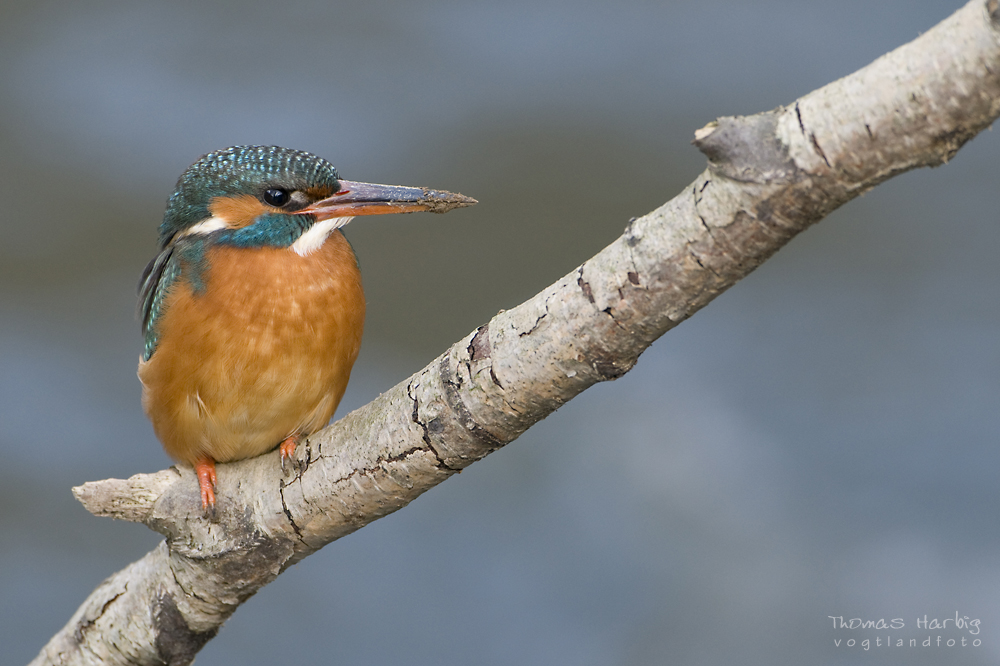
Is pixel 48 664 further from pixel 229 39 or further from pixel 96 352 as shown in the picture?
pixel 229 39

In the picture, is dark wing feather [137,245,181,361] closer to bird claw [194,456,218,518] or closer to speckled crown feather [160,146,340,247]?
speckled crown feather [160,146,340,247]

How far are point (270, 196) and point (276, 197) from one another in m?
0.01

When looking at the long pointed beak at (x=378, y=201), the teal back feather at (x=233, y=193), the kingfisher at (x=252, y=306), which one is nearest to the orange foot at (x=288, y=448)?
the kingfisher at (x=252, y=306)

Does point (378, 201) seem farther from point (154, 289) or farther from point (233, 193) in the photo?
point (154, 289)

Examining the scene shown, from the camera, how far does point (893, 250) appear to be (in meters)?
4.09

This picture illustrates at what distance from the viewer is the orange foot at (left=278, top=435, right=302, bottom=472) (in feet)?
5.92

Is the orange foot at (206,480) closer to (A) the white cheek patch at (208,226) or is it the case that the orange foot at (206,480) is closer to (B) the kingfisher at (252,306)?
(B) the kingfisher at (252,306)

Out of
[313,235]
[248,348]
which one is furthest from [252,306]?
[313,235]

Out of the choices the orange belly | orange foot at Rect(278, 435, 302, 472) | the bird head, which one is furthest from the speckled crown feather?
orange foot at Rect(278, 435, 302, 472)

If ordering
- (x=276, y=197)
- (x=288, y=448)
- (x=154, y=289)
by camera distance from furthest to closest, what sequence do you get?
(x=154, y=289), (x=276, y=197), (x=288, y=448)

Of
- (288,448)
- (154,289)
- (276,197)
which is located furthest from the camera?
(154,289)

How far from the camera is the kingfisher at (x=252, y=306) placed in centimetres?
193

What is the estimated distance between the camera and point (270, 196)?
1971mm

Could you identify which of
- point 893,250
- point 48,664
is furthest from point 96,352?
point 893,250
